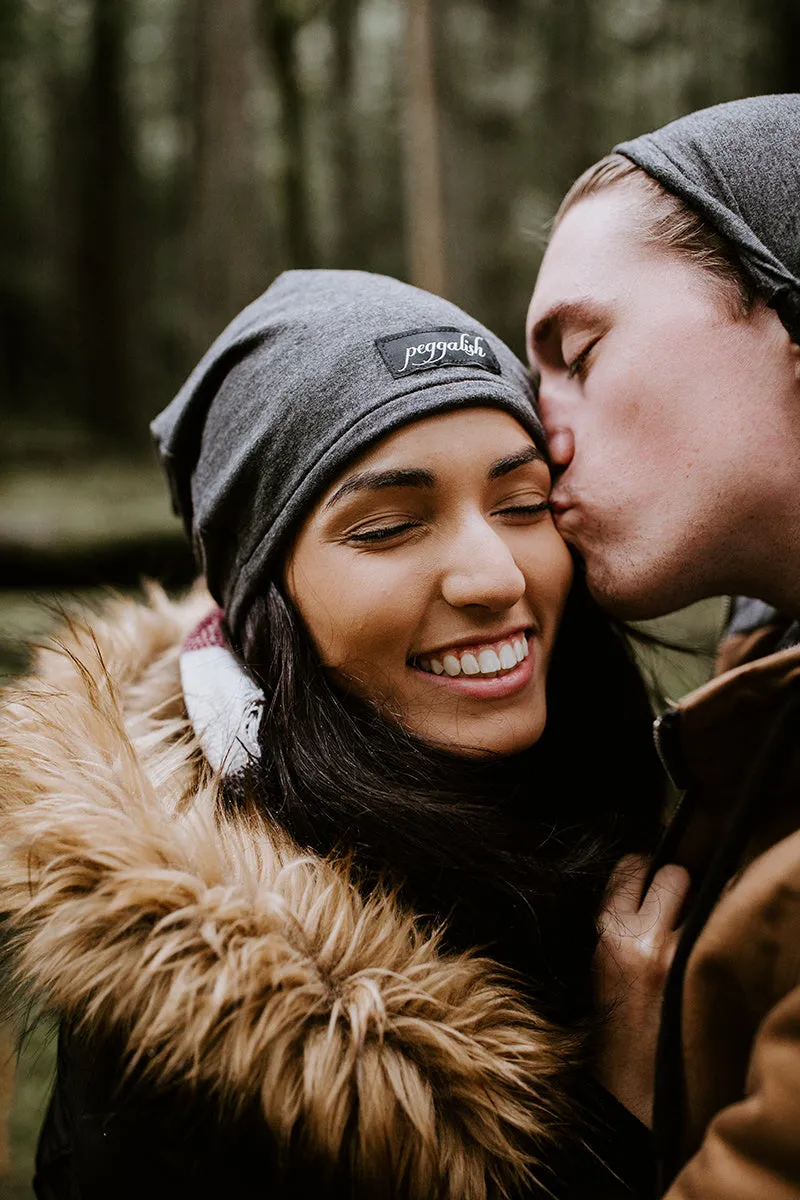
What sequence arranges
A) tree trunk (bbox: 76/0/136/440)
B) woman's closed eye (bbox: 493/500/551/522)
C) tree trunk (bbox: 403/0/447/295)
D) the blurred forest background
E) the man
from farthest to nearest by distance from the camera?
tree trunk (bbox: 76/0/136/440) → the blurred forest background → tree trunk (bbox: 403/0/447/295) → woman's closed eye (bbox: 493/500/551/522) → the man

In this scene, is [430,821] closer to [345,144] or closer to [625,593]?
[625,593]

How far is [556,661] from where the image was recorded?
2389 mm

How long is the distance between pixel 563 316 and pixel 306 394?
62cm

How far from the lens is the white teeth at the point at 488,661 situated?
190cm

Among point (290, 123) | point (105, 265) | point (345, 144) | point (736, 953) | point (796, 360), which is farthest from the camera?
point (345, 144)

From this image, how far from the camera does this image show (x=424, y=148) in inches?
171

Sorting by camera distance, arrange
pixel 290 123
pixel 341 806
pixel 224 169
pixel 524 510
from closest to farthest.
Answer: pixel 341 806
pixel 524 510
pixel 224 169
pixel 290 123

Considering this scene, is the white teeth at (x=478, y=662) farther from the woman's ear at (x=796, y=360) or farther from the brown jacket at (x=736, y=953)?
the woman's ear at (x=796, y=360)

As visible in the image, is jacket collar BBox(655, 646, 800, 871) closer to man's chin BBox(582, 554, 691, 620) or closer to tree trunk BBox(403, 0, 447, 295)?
man's chin BBox(582, 554, 691, 620)

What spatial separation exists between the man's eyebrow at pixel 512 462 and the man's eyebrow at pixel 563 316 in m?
0.32

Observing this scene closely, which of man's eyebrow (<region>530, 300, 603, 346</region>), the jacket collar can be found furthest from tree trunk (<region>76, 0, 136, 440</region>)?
the jacket collar

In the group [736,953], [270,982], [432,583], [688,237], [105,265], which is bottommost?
[105,265]

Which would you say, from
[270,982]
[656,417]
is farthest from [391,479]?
[270,982]

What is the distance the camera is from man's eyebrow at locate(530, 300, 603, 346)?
2055 mm
